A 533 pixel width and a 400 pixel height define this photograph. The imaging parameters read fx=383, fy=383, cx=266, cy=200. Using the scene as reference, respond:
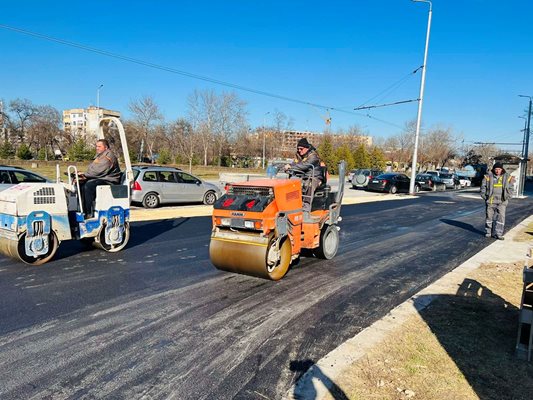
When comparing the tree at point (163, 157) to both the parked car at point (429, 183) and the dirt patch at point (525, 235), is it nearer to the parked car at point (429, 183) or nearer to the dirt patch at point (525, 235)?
the parked car at point (429, 183)

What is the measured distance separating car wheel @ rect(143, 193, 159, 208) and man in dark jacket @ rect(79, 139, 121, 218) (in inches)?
282

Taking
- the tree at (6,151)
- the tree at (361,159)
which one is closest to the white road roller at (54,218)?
the tree at (6,151)

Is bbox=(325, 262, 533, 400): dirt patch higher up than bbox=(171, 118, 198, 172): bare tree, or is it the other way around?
bbox=(171, 118, 198, 172): bare tree

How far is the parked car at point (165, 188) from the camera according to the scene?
13859mm

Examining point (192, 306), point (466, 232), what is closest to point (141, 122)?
point (466, 232)

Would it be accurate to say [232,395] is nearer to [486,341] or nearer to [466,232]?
[486,341]

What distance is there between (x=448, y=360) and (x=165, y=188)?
1244cm

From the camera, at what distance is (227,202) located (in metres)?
5.63

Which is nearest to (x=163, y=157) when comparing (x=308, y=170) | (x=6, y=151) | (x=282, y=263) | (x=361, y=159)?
(x=6, y=151)

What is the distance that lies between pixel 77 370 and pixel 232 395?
1.32 meters

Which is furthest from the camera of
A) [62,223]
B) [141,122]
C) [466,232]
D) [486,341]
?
[141,122]

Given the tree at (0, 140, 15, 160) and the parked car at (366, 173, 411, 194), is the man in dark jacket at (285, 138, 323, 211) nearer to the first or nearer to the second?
the parked car at (366, 173, 411, 194)

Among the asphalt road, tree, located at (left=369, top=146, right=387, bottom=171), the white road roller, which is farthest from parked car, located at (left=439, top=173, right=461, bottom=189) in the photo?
the white road roller

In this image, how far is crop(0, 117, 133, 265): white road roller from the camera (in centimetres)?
571
